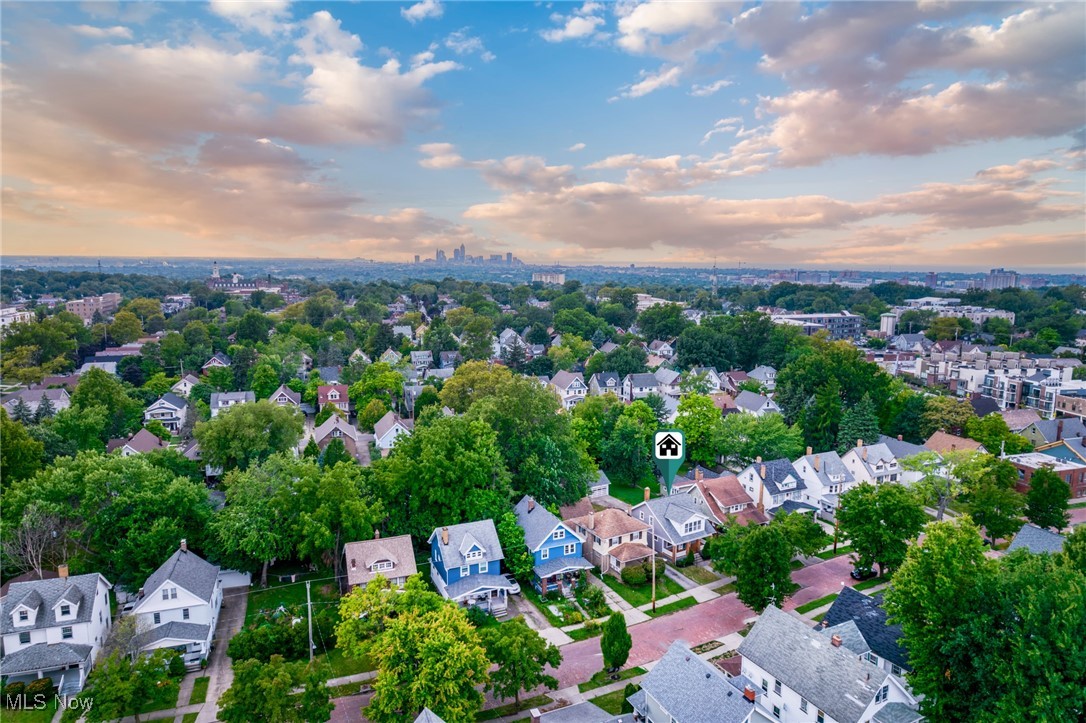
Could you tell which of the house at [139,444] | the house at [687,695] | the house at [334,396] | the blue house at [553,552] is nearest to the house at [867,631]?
the house at [687,695]

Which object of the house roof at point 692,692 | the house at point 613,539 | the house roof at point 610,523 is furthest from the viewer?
the house roof at point 610,523

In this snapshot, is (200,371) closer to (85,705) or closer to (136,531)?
(136,531)

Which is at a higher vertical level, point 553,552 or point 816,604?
point 553,552

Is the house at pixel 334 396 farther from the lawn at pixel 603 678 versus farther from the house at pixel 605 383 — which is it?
the lawn at pixel 603 678

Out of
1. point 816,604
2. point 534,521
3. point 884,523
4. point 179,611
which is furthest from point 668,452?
point 179,611

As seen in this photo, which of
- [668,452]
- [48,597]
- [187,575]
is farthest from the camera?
[668,452]

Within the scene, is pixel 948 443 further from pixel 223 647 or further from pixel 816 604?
pixel 223 647

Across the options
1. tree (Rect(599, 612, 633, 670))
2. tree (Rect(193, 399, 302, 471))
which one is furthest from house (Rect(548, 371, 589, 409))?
tree (Rect(599, 612, 633, 670))
